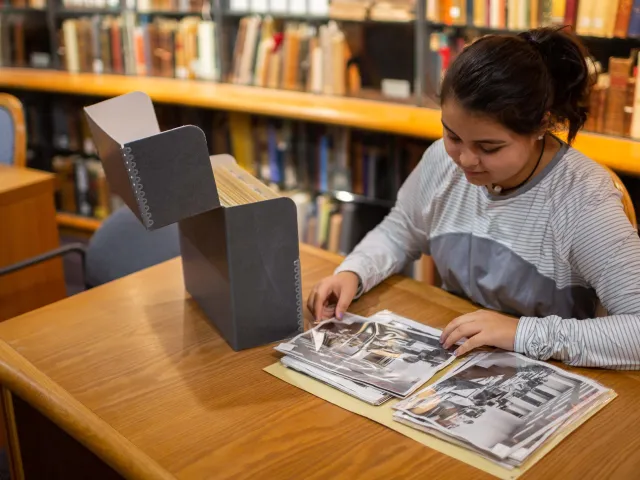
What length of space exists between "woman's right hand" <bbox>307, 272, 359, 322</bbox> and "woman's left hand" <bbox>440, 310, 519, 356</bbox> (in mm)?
210

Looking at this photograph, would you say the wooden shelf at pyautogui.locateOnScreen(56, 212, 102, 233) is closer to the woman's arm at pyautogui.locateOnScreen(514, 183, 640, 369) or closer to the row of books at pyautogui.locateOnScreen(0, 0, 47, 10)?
the row of books at pyautogui.locateOnScreen(0, 0, 47, 10)

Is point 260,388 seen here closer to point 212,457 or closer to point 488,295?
point 212,457

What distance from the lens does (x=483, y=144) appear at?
1302 mm

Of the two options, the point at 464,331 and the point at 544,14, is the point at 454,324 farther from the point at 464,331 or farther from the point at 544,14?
the point at 544,14

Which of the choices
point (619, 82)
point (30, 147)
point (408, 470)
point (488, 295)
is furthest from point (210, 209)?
point (30, 147)

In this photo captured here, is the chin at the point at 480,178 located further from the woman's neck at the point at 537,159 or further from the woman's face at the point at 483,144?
the woman's neck at the point at 537,159

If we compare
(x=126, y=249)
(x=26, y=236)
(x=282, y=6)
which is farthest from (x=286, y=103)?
(x=126, y=249)

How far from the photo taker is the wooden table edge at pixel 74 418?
1017 mm

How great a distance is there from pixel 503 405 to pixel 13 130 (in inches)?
78.0

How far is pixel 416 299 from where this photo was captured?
1.48 m

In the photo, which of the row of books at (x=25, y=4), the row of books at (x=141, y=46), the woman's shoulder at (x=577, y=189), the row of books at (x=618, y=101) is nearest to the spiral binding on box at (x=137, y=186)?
the woman's shoulder at (x=577, y=189)

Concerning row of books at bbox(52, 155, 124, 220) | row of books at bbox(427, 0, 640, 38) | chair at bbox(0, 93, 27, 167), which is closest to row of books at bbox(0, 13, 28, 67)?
row of books at bbox(52, 155, 124, 220)

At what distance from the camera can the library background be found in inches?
106

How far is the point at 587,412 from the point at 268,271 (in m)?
0.53
